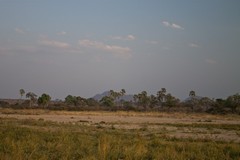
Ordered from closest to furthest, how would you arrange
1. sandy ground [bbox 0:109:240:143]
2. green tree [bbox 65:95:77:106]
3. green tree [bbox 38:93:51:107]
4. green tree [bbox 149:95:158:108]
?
sandy ground [bbox 0:109:240:143] < green tree [bbox 38:93:51:107] < green tree [bbox 65:95:77:106] < green tree [bbox 149:95:158:108]

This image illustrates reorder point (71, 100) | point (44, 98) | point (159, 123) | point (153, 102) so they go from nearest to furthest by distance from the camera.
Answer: point (159, 123), point (44, 98), point (71, 100), point (153, 102)

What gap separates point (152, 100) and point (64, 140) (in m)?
128

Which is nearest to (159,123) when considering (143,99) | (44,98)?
(44,98)

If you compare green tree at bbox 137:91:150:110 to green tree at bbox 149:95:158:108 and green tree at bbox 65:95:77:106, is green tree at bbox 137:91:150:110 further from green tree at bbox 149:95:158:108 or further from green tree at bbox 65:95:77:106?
green tree at bbox 65:95:77:106

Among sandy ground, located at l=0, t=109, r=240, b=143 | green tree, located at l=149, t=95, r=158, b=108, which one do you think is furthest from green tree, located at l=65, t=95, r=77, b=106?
sandy ground, located at l=0, t=109, r=240, b=143

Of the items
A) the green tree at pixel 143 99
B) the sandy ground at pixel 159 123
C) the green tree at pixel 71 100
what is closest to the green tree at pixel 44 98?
the green tree at pixel 71 100

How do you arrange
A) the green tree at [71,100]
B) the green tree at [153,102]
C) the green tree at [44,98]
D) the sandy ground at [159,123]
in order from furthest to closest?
the green tree at [153,102] → the green tree at [71,100] → the green tree at [44,98] → the sandy ground at [159,123]

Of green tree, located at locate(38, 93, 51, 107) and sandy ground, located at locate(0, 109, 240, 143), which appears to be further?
green tree, located at locate(38, 93, 51, 107)

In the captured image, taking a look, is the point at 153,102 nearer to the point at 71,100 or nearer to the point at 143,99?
the point at 143,99

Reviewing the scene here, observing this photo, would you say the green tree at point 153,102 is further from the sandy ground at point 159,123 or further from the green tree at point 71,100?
the sandy ground at point 159,123

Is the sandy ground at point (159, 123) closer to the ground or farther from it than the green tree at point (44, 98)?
closer to the ground

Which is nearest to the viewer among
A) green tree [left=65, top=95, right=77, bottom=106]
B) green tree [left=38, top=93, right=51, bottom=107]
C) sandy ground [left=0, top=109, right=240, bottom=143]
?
sandy ground [left=0, top=109, right=240, bottom=143]

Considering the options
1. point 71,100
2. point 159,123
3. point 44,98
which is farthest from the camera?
point 71,100

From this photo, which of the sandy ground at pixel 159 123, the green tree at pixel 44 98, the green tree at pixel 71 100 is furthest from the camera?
the green tree at pixel 71 100
